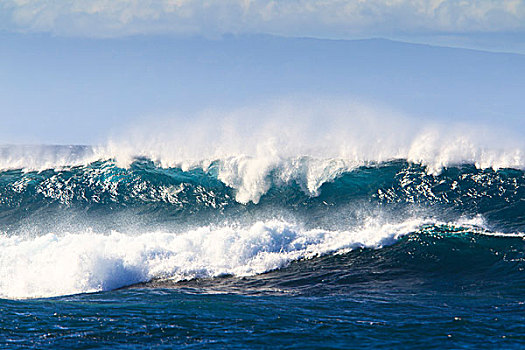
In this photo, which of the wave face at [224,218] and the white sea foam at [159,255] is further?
the wave face at [224,218]

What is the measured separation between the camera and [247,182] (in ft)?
59.9

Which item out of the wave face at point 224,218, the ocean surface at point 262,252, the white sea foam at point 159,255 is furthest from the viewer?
the wave face at point 224,218

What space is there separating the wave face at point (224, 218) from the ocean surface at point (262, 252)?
0.06 metres

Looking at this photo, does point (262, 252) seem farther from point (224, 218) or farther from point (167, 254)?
point (224, 218)

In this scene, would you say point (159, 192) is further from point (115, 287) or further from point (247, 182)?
point (115, 287)

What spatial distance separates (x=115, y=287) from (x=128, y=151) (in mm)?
10130

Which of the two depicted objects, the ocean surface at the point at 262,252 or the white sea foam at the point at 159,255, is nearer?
the ocean surface at the point at 262,252

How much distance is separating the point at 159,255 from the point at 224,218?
3.93 meters

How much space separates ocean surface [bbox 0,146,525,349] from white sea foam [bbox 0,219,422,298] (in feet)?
0.14

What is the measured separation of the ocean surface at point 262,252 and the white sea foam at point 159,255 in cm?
4

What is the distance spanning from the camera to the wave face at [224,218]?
12.6 metres

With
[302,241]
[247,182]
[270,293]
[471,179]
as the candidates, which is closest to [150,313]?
[270,293]

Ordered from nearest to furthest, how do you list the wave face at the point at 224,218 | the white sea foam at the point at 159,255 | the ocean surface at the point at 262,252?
the ocean surface at the point at 262,252
the white sea foam at the point at 159,255
the wave face at the point at 224,218

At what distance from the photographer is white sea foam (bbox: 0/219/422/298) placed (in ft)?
39.9
